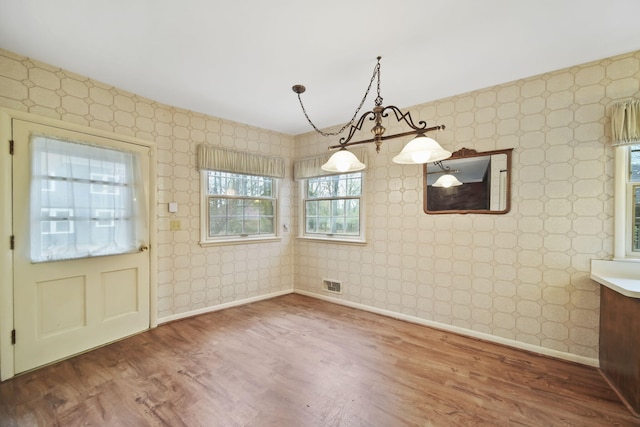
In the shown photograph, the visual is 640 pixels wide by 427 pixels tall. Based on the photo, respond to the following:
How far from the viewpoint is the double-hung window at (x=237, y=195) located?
3525mm

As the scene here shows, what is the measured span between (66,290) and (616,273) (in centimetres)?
478

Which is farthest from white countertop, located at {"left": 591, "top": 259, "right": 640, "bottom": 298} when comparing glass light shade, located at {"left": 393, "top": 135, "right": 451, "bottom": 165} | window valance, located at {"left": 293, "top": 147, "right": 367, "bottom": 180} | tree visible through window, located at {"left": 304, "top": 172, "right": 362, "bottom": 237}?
window valance, located at {"left": 293, "top": 147, "right": 367, "bottom": 180}

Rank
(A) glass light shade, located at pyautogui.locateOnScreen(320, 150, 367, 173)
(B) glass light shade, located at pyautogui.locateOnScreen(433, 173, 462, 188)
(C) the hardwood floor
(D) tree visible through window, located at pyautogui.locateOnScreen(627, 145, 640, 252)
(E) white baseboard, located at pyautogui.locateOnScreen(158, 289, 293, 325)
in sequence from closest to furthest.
→ (C) the hardwood floor
(D) tree visible through window, located at pyautogui.locateOnScreen(627, 145, 640, 252)
(A) glass light shade, located at pyautogui.locateOnScreen(320, 150, 367, 173)
(B) glass light shade, located at pyautogui.locateOnScreen(433, 173, 462, 188)
(E) white baseboard, located at pyautogui.locateOnScreen(158, 289, 293, 325)

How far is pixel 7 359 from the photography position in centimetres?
213

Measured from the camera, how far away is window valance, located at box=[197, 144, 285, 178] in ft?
11.2

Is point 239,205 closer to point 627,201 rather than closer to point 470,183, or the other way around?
point 470,183

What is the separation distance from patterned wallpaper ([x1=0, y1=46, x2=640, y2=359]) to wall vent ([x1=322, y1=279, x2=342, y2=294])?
0.34 ft

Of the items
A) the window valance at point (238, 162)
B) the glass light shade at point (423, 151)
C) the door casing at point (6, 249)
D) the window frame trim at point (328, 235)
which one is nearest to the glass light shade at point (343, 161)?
the glass light shade at point (423, 151)

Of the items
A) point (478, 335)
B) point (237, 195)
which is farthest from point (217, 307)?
point (478, 335)

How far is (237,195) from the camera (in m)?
3.88

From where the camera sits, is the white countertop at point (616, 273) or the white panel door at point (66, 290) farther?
the white panel door at point (66, 290)

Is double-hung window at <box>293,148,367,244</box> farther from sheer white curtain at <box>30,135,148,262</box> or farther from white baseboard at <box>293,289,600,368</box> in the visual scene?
sheer white curtain at <box>30,135,148,262</box>

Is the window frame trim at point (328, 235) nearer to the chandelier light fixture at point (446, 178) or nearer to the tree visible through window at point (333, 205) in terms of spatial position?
the tree visible through window at point (333, 205)

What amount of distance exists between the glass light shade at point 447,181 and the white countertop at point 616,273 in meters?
1.30
